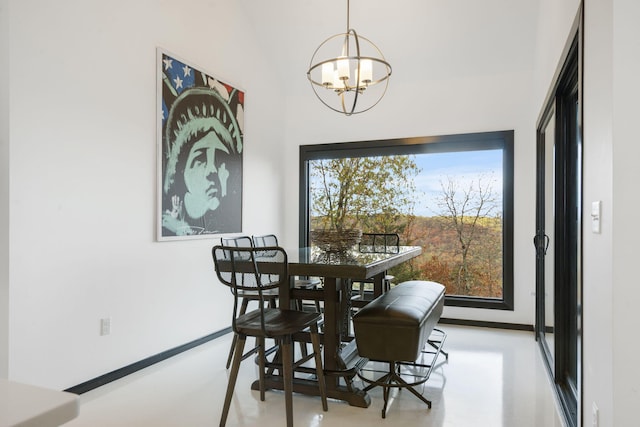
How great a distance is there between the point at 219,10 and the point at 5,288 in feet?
11.7

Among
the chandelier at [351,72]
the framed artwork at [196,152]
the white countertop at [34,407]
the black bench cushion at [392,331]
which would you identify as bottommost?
the black bench cushion at [392,331]

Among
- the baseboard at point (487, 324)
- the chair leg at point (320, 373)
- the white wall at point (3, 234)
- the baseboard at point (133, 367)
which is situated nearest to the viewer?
the white wall at point (3, 234)

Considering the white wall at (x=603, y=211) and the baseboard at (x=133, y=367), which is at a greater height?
the white wall at (x=603, y=211)

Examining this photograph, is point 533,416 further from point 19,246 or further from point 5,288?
point 19,246

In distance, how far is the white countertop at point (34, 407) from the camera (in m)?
0.47

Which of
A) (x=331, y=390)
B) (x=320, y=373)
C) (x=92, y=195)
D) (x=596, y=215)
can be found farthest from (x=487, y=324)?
(x=92, y=195)

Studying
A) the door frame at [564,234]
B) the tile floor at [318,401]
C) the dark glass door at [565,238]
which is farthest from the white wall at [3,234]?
the dark glass door at [565,238]

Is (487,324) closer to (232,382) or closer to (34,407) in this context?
(232,382)

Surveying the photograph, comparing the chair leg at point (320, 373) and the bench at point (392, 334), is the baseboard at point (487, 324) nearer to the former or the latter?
the bench at point (392, 334)

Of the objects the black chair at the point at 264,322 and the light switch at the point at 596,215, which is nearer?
the light switch at the point at 596,215

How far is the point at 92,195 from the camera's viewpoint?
3010 mm

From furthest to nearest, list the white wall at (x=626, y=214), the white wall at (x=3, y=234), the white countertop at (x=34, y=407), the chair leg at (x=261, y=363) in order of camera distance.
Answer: the chair leg at (x=261, y=363)
the white wall at (x=3, y=234)
the white wall at (x=626, y=214)
the white countertop at (x=34, y=407)

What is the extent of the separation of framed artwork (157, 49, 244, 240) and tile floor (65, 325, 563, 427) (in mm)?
1159

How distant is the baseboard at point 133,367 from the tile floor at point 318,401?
61mm
